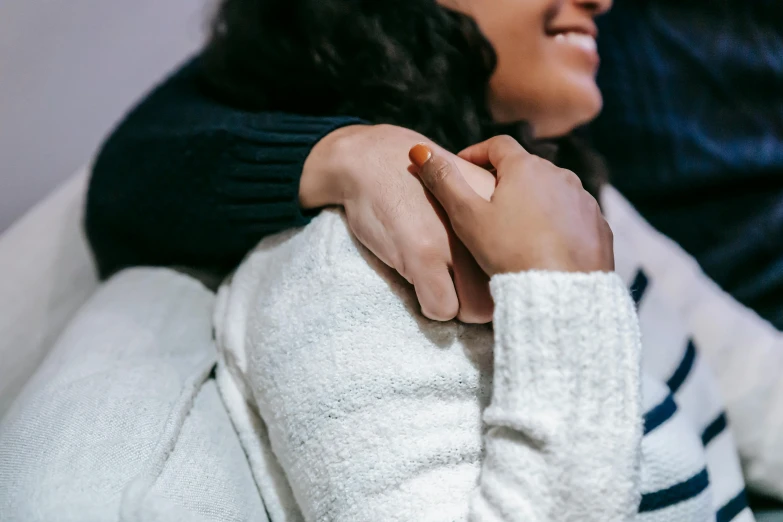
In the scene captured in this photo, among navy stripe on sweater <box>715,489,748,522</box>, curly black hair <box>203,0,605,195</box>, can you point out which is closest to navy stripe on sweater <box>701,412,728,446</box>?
navy stripe on sweater <box>715,489,748,522</box>

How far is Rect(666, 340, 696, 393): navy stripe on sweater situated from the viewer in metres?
0.60

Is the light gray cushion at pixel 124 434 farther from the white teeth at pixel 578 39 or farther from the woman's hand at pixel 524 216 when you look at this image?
the white teeth at pixel 578 39

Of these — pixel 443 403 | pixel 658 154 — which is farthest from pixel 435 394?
pixel 658 154

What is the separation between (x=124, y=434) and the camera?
39cm

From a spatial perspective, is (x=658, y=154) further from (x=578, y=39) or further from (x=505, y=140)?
(x=505, y=140)

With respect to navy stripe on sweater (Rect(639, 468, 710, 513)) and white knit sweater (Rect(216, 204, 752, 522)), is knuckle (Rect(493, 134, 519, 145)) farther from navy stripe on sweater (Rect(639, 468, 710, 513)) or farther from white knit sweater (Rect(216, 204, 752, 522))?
navy stripe on sweater (Rect(639, 468, 710, 513))

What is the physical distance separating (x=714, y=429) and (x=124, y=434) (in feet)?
1.93

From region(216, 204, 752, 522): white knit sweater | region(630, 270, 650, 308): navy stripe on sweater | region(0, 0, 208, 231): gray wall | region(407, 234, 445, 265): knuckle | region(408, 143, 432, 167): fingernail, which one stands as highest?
region(0, 0, 208, 231): gray wall

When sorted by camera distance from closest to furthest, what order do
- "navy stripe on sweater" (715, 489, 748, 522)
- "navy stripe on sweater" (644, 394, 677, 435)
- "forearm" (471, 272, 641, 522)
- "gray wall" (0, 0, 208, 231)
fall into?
"forearm" (471, 272, 641, 522)
"navy stripe on sweater" (644, 394, 677, 435)
"navy stripe on sweater" (715, 489, 748, 522)
"gray wall" (0, 0, 208, 231)

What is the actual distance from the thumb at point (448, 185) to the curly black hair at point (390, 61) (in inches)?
4.2

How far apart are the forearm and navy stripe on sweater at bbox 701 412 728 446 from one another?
0.35m

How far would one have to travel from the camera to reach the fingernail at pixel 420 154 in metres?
0.39

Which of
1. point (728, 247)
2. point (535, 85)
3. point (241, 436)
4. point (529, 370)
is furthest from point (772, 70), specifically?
point (241, 436)

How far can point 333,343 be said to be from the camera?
1.29 feet
